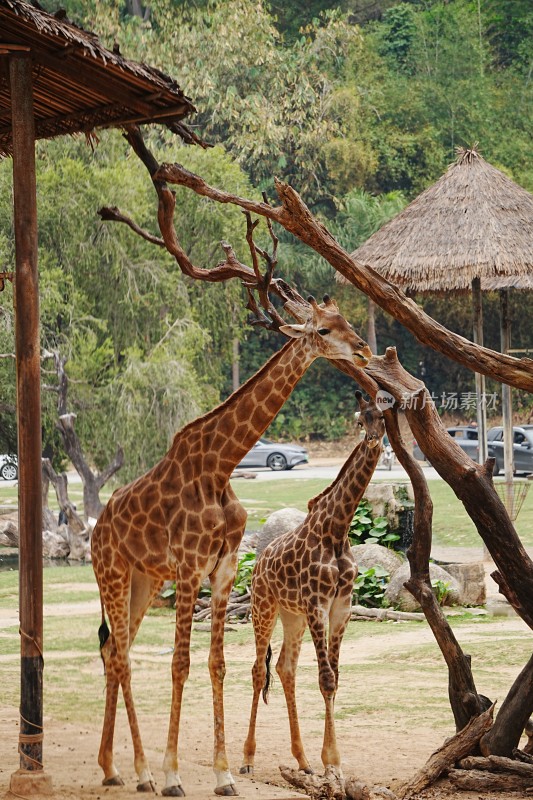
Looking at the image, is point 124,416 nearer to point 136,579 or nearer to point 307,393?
point 136,579

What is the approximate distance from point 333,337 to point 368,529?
8.11 m

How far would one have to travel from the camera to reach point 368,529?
1351 cm

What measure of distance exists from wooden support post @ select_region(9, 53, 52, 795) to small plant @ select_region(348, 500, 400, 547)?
8.11 m

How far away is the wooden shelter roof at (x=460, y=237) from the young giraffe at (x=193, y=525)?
938cm

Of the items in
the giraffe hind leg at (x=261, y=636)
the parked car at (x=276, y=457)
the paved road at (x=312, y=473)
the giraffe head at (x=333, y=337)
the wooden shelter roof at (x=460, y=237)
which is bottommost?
the giraffe hind leg at (x=261, y=636)

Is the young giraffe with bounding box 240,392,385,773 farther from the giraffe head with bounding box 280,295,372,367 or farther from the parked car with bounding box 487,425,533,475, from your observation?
the parked car with bounding box 487,425,533,475

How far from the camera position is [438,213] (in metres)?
15.5

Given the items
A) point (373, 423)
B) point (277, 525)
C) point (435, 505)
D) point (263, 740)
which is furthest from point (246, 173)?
point (373, 423)

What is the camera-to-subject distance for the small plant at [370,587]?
40.0 ft

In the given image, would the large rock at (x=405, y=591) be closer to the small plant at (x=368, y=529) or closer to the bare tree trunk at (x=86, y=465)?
the small plant at (x=368, y=529)

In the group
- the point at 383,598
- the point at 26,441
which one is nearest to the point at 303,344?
the point at 26,441

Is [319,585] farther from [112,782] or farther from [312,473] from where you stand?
[312,473]

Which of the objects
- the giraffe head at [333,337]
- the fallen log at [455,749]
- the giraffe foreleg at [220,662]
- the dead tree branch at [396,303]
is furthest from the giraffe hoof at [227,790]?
the dead tree branch at [396,303]

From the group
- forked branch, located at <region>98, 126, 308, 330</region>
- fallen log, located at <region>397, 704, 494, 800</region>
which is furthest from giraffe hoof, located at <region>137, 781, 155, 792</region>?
forked branch, located at <region>98, 126, 308, 330</region>
